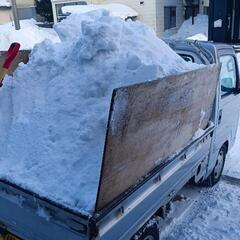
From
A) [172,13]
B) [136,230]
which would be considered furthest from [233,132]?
[172,13]

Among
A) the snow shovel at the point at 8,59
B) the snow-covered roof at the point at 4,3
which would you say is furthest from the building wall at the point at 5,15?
the snow shovel at the point at 8,59

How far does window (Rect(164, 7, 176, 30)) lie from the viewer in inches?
877

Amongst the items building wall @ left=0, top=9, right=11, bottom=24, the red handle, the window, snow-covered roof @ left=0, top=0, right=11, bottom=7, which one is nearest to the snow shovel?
the red handle

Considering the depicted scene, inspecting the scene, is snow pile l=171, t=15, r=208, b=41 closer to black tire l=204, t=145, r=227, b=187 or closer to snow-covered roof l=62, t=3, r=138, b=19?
snow-covered roof l=62, t=3, r=138, b=19

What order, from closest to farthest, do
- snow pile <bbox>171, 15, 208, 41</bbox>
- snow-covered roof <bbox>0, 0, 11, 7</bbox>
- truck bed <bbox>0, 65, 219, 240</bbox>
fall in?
truck bed <bbox>0, 65, 219, 240</bbox> < snow pile <bbox>171, 15, 208, 41</bbox> < snow-covered roof <bbox>0, 0, 11, 7</bbox>

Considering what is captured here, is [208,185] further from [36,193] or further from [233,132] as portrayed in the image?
[36,193]

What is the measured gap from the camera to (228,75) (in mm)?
4531

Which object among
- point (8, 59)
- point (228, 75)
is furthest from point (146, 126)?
point (228, 75)

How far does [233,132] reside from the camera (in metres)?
5.06

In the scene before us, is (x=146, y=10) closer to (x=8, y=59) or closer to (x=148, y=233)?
(x=8, y=59)

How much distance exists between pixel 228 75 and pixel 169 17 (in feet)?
62.6

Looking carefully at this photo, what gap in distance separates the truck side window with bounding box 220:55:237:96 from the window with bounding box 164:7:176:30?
18507 millimetres

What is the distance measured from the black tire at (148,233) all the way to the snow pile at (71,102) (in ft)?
2.21

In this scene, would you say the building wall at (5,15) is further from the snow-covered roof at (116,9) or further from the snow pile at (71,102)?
the snow pile at (71,102)
